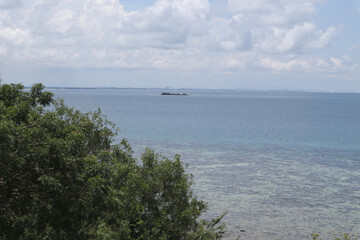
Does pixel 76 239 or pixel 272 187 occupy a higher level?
pixel 76 239

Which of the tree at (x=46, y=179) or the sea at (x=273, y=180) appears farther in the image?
the sea at (x=273, y=180)

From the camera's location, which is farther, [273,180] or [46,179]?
[273,180]

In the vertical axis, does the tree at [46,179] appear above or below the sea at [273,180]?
above

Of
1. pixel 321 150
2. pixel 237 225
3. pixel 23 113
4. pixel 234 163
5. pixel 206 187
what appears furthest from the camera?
pixel 321 150

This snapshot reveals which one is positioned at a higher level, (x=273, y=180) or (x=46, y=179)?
(x=46, y=179)

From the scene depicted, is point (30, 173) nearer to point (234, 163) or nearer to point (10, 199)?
point (10, 199)

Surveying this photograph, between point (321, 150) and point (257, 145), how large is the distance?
37.5ft

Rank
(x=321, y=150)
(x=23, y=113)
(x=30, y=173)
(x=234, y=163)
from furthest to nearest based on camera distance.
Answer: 1. (x=321, y=150)
2. (x=234, y=163)
3. (x=23, y=113)
4. (x=30, y=173)

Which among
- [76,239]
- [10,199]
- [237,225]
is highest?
[10,199]

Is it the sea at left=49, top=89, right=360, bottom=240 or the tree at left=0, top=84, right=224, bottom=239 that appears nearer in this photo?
the tree at left=0, top=84, right=224, bottom=239

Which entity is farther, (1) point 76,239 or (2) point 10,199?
(1) point 76,239

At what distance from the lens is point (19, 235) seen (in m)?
14.2

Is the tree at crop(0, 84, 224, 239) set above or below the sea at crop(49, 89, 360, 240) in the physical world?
above

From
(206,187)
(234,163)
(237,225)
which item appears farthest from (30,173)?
(234,163)
